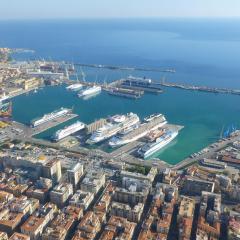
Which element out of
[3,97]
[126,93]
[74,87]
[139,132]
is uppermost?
[74,87]

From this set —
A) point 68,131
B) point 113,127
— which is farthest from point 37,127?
point 113,127

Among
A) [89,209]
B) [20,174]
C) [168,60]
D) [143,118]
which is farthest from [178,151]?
[168,60]

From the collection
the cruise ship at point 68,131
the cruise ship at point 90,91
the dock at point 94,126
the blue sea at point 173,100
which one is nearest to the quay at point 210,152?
the blue sea at point 173,100

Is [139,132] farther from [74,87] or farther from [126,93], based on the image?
[74,87]

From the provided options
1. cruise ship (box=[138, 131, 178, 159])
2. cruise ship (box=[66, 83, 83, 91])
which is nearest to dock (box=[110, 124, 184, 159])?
cruise ship (box=[138, 131, 178, 159])

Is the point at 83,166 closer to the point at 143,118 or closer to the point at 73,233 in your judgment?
the point at 73,233

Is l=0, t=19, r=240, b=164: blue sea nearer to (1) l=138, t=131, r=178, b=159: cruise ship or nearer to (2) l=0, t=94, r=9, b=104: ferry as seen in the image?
(1) l=138, t=131, r=178, b=159: cruise ship
